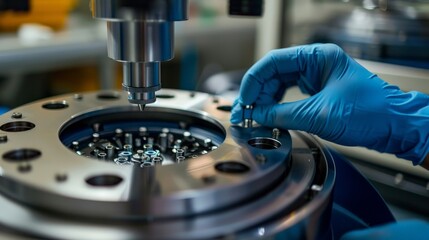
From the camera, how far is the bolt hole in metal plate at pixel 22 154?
0.52m

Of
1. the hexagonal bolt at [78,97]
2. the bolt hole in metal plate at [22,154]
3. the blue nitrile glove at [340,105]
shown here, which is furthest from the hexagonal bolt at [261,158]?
the hexagonal bolt at [78,97]

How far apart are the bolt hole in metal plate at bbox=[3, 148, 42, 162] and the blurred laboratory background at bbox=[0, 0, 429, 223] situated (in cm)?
61

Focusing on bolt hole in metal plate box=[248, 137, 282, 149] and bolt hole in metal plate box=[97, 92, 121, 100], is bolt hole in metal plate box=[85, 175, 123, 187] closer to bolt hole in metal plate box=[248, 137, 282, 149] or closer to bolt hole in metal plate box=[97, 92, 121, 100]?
Result: bolt hole in metal plate box=[248, 137, 282, 149]

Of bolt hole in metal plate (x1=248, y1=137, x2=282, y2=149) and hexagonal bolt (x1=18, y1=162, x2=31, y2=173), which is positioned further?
bolt hole in metal plate (x1=248, y1=137, x2=282, y2=149)

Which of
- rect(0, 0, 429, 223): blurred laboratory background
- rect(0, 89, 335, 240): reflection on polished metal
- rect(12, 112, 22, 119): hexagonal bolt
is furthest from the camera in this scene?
rect(0, 0, 429, 223): blurred laboratory background

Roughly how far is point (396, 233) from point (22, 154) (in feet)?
1.49

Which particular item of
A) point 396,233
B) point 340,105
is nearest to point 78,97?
point 340,105

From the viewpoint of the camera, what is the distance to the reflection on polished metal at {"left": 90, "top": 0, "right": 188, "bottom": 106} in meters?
0.49

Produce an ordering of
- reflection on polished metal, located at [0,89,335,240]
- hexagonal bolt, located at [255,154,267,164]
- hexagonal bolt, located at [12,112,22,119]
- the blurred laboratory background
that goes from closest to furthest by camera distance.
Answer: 1. reflection on polished metal, located at [0,89,335,240]
2. hexagonal bolt, located at [255,154,267,164]
3. hexagonal bolt, located at [12,112,22,119]
4. the blurred laboratory background

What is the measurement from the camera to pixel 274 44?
4.33 feet

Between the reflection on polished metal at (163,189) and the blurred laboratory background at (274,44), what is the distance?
0.36 metres

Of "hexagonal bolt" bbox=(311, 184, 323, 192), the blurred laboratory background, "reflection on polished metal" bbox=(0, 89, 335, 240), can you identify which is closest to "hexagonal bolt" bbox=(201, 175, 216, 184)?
"reflection on polished metal" bbox=(0, 89, 335, 240)

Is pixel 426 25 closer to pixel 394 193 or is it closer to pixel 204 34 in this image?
pixel 394 193

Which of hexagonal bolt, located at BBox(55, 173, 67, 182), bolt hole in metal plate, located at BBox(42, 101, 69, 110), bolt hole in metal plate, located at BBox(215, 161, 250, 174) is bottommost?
bolt hole in metal plate, located at BBox(215, 161, 250, 174)
